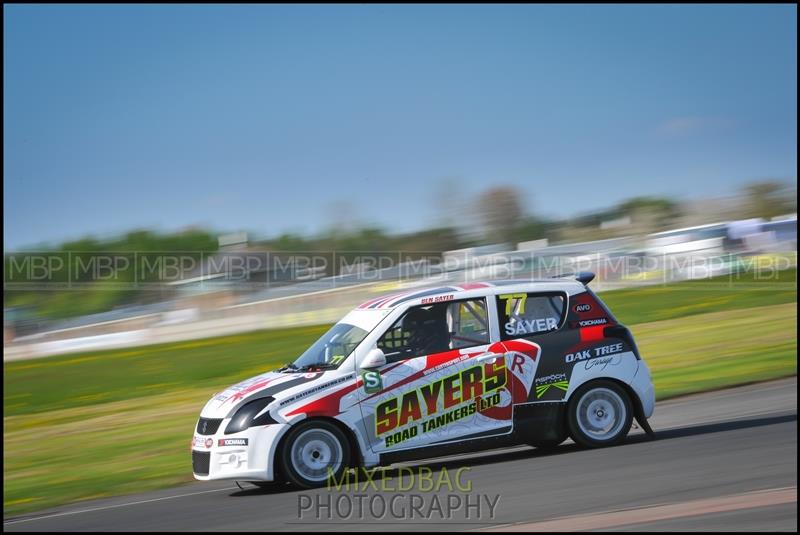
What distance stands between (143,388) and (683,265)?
21204 mm

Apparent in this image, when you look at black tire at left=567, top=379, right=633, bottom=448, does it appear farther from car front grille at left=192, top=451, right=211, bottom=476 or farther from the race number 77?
car front grille at left=192, top=451, right=211, bottom=476

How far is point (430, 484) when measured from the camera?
774 centimetres

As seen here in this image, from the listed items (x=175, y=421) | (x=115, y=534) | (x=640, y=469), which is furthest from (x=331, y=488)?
(x=175, y=421)

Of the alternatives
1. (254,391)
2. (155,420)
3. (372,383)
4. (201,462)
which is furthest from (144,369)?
(372,383)

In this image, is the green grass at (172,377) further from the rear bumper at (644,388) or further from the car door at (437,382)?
the rear bumper at (644,388)

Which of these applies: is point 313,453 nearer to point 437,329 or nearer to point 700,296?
point 437,329

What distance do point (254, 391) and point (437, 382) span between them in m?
1.69

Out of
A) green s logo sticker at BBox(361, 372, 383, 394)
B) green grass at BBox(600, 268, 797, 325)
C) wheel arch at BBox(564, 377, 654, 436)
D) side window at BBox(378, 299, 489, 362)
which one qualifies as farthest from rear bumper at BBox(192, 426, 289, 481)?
green grass at BBox(600, 268, 797, 325)

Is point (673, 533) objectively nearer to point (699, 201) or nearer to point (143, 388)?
point (143, 388)

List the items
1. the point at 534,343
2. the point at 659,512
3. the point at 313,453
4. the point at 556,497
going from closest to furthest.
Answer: the point at 659,512 < the point at 556,497 < the point at 313,453 < the point at 534,343

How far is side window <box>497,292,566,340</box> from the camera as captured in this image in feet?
29.1

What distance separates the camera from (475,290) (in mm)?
8961

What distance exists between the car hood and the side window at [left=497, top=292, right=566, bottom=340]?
6.13ft

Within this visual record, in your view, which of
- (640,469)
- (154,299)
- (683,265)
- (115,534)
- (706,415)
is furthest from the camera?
(154,299)
